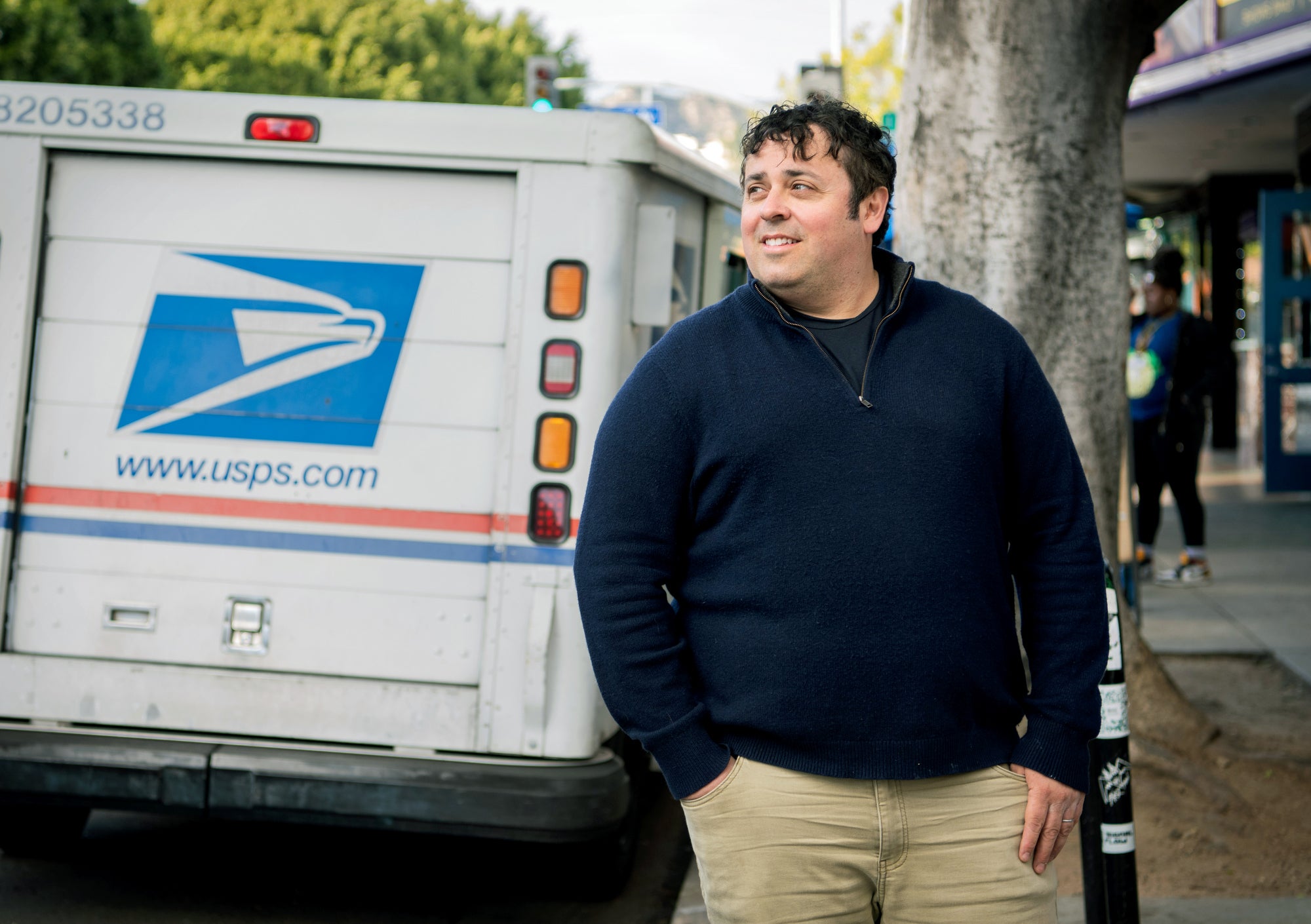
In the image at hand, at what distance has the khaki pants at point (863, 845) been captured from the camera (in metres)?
2.33

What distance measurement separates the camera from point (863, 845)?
7.70 feet

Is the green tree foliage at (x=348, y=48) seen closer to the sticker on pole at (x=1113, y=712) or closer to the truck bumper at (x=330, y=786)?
the truck bumper at (x=330, y=786)

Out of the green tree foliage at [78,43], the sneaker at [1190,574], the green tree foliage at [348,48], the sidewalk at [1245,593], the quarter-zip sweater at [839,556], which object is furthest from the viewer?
the green tree foliage at [348,48]

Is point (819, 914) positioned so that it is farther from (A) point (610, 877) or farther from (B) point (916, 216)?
(B) point (916, 216)

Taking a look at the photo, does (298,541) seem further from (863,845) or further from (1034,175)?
(1034,175)

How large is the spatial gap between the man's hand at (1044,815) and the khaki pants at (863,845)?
0.06 ft

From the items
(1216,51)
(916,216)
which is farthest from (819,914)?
(1216,51)

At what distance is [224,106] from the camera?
4270 mm

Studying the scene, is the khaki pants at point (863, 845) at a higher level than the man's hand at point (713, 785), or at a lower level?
lower

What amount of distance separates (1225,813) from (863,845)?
11.0 ft

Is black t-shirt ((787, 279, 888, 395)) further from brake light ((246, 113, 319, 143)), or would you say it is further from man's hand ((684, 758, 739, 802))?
brake light ((246, 113, 319, 143))

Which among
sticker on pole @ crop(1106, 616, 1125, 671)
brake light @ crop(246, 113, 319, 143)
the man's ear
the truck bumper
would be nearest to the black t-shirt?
the man's ear

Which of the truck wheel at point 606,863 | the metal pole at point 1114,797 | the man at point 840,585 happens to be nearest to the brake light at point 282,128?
the man at point 840,585

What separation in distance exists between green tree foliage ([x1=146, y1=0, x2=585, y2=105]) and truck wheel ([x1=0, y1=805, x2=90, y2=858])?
29069 mm
